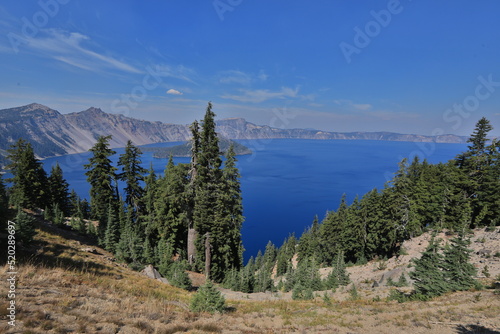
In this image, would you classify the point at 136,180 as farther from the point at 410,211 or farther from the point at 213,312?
the point at 410,211

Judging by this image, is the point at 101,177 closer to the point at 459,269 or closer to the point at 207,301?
the point at 207,301

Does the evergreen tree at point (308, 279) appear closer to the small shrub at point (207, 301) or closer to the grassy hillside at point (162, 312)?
the grassy hillside at point (162, 312)

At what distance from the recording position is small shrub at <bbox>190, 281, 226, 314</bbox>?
10.1 metres

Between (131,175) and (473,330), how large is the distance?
32.5m

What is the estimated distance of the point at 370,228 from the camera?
133 ft

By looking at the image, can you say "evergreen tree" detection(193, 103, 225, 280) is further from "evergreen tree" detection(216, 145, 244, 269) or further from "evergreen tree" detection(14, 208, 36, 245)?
"evergreen tree" detection(14, 208, 36, 245)

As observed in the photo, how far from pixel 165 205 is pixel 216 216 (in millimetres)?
6826

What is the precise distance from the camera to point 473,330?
9.08 m

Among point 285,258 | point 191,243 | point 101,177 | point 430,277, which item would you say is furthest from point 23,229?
point 285,258

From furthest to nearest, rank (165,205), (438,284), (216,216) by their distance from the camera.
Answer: (165,205), (216,216), (438,284)

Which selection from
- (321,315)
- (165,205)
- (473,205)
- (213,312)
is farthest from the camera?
(473,205)

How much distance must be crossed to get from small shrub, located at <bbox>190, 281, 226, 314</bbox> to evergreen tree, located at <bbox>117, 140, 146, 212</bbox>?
77.5 feet

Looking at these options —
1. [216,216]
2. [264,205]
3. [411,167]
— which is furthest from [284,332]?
[264,205]

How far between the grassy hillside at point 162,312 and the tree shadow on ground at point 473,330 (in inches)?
1.3
